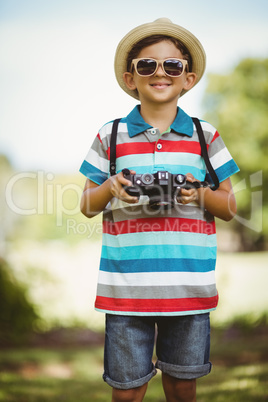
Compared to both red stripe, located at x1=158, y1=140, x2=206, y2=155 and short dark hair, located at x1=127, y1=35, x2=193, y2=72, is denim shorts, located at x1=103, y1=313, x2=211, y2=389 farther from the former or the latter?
short dark hair, located at x1=127, y1=35, x2=193, y2=72

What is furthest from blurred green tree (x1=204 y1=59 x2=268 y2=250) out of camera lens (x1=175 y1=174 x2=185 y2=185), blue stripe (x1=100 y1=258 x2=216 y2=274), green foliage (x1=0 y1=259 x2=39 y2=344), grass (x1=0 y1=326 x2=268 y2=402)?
camera lens (x1=175 y1=174 x2=185 y2=185)

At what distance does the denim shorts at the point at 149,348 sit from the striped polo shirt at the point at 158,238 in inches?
2.4

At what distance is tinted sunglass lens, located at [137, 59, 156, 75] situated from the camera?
5.62ft

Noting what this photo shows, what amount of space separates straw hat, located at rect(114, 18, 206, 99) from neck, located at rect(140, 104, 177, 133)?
197 mm

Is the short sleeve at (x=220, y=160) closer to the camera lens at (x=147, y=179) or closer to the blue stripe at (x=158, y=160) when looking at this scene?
the blue stripe at (x=158, y=160)

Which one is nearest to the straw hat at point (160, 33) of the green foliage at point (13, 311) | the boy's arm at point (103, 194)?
the boy's arm at point (103, 194)

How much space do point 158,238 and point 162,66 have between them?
0.61 m

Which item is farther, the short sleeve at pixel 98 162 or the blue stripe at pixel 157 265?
the short sleeve at pixel 98 162

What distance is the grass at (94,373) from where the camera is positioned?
9.64 ft

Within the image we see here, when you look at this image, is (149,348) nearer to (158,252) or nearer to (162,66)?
(158,252)

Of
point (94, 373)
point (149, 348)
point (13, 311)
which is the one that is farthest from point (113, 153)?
point (13, 311)

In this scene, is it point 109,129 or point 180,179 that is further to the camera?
point 109,129

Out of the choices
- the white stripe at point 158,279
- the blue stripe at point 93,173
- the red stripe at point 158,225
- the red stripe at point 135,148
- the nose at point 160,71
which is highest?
the nose at point 160,71

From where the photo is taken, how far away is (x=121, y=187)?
1.57m
